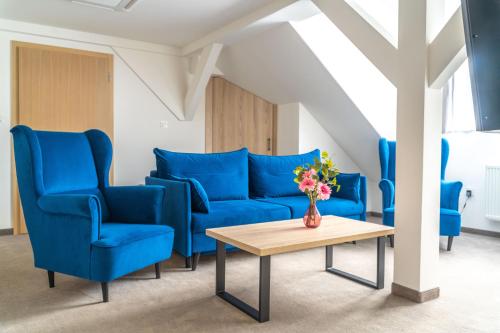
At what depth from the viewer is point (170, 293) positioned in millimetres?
2508

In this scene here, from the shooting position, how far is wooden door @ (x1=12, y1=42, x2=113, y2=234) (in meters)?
4.23

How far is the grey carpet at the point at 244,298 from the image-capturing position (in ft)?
6.75

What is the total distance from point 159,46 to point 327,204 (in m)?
3.05

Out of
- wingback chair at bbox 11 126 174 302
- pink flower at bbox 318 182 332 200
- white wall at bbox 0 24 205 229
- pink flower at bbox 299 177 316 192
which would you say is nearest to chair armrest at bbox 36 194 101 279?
wingback chair at bbox 11 126 174 302

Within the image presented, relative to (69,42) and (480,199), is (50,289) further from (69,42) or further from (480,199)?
(480,199)

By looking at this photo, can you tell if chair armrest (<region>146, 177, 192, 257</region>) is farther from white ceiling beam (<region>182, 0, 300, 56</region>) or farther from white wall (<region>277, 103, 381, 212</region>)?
white wall (<region>277, 103, 381, 212</region>)

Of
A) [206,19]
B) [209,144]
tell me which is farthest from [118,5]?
[209,144]

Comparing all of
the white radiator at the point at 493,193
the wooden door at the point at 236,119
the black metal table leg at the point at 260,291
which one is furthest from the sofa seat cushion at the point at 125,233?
the white radiator at the point at 493,193

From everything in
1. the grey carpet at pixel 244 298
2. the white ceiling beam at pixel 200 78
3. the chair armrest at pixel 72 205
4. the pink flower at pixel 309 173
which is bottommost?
the grey carpet at pixel 244 298

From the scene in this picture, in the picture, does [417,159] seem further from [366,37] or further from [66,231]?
Answer: [66,231]

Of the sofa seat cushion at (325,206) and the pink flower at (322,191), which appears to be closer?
the pink flower at (322,191)

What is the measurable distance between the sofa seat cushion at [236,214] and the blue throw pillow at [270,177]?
0.37 m

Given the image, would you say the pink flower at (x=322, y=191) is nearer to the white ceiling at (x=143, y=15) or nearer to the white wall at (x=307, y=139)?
the white ceiling at (x=143, y=15)

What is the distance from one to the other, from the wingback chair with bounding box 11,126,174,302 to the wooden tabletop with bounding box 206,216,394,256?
19.7 inches
